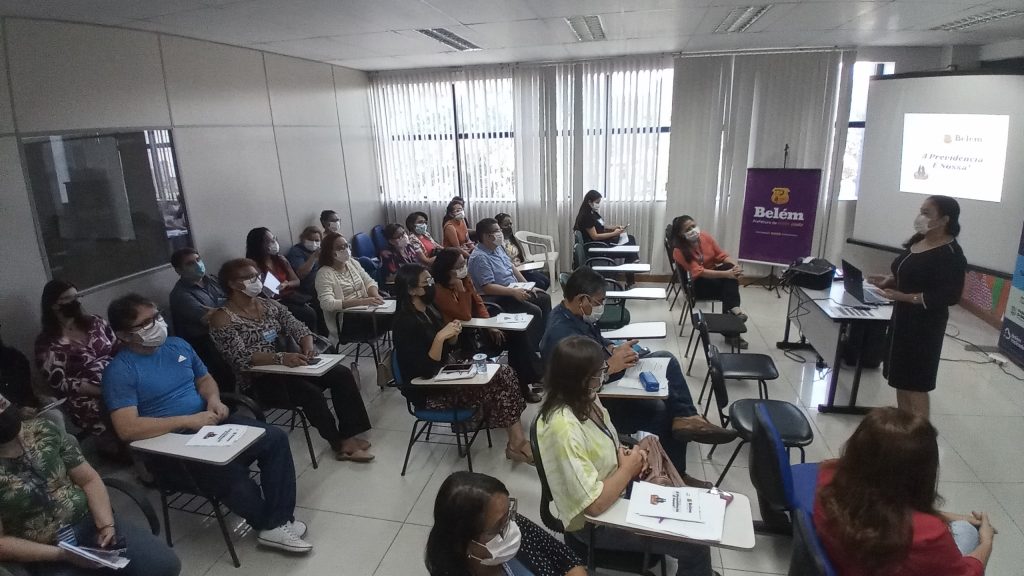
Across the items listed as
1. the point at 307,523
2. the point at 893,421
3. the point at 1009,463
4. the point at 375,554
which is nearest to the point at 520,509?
the point at 375,554

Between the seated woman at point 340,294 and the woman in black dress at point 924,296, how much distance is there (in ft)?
12.6

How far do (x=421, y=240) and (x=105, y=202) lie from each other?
3.36 m

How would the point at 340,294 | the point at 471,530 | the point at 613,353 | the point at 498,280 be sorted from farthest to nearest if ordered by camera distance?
the point at 498,280
the point at 340,294
the point at 613,353
the point at 471,530

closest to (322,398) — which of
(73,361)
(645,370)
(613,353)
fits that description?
(73,361)

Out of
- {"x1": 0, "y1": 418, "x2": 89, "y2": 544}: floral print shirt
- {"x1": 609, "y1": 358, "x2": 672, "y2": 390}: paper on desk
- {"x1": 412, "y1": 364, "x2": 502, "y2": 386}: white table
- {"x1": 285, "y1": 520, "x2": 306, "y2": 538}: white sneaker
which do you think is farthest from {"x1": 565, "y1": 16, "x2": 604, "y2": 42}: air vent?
{"x1": 0, "y1": 418, "x2": 89, "y2": 544}: floral print shirt

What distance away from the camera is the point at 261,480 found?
2842mm

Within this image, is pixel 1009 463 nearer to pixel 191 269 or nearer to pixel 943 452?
pixel 943 452

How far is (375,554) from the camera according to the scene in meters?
2.77

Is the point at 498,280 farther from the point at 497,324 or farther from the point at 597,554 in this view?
the point at 597,554

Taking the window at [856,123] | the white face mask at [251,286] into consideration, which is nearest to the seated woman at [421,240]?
the white face mask at [251,286]

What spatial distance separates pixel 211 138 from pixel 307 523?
3711 millimetres

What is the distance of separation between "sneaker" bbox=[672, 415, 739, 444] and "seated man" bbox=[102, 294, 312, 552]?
6.95 ft

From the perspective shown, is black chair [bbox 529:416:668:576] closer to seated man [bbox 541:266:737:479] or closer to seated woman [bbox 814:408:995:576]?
seated woman [bbox 814:408:995:576]

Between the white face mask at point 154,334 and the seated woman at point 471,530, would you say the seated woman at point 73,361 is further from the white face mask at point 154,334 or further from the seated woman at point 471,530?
the seated woman at point 471,530
